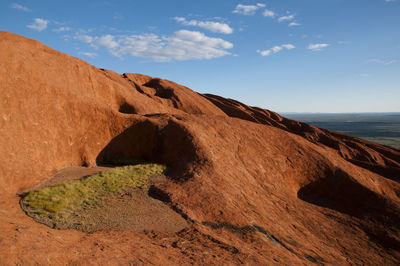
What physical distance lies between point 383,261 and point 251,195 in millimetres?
7385

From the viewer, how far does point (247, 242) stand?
8.10m

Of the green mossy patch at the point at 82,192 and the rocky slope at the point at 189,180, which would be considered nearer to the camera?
the rocky slope at the point at 189,180

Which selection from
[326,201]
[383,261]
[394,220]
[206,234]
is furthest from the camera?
[326,201]

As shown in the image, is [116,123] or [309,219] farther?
[116,123]

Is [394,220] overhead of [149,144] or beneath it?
beneath

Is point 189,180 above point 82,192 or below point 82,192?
above

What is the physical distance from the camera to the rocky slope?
6.89 m

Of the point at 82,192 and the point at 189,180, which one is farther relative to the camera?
the point at 189,180

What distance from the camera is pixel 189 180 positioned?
11102mm

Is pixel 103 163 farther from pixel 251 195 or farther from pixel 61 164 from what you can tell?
pixel 251 195

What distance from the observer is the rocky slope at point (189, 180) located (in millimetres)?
6891

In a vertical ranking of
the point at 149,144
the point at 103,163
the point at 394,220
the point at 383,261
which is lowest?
the point at 383,261

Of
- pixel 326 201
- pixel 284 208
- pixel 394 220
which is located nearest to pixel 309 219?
pixel 284 208

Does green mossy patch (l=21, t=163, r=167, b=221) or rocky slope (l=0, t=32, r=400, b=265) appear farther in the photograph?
green mossy patch (l=21, t=163, r=167, b=221)
